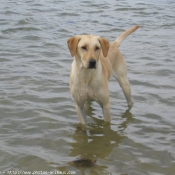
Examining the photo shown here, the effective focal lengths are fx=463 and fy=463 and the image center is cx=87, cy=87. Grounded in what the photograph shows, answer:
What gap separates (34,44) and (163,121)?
220 inches

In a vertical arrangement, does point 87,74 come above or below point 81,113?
above

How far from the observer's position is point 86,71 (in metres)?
6.49

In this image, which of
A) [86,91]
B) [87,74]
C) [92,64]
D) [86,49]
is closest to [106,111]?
[86,91]

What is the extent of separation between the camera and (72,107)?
7.86m

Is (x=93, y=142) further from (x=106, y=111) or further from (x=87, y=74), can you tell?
(x=87, y=74)

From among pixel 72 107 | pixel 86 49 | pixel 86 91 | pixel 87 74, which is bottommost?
pixel 72 107

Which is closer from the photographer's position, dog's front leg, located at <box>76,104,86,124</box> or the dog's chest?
the dog's chest

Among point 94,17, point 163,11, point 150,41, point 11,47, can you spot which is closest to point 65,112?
point 11,47

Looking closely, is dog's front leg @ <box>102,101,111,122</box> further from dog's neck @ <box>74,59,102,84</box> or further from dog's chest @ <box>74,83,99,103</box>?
dog's neck @ <box>74,59,102,84</box>

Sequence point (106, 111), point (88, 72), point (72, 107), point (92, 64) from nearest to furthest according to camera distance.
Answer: point (92, 64) < point (88, 72) < point (106, 111) < point (72, 107)

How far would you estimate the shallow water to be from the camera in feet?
19.3

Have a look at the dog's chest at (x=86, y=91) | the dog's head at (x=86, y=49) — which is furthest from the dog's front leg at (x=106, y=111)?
the dog's head at (x=86, y=49)

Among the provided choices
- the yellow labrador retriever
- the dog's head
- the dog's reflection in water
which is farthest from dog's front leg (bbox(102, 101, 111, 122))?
the dog's head

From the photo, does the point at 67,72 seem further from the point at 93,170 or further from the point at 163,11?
the point at 163,11
